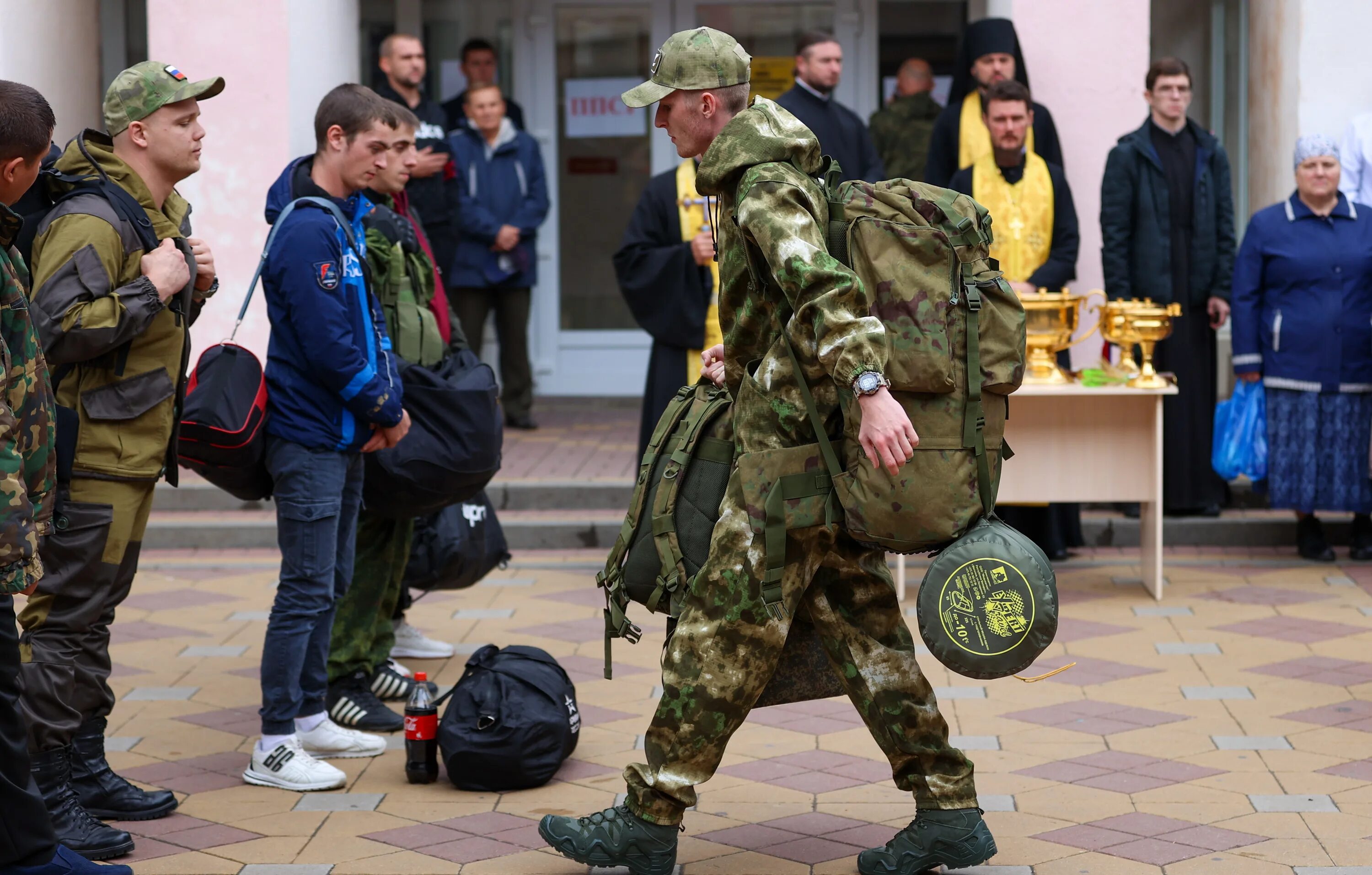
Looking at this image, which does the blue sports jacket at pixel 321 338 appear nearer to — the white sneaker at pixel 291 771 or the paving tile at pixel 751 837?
the white sneaker at pixel 291 771

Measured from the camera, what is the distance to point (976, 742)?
5320mm

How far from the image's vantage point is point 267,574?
811cm

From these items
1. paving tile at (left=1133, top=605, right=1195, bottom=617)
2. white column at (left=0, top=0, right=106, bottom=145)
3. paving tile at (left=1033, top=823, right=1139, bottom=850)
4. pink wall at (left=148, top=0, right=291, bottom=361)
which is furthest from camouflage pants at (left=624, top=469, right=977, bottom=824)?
white column at (left=0, top=0, right=106, bottom=145)

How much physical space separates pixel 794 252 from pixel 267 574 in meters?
5.22

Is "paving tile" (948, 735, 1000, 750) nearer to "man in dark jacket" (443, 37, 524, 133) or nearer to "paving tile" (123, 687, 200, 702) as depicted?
"paving tile" (123, 687, 200, 702)

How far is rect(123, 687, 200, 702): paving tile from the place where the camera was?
593cm

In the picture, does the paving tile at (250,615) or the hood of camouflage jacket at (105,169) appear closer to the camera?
the hood of camouflage jacket at (105,169)

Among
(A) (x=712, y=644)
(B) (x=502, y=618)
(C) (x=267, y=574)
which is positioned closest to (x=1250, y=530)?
(B) (x=502, y=618)

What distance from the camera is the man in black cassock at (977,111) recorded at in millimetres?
8641

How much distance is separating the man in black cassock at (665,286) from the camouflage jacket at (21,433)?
14.1 ft

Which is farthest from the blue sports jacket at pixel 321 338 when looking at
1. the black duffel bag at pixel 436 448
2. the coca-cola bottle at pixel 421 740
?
the coca-cola bottle at pixel 421 740

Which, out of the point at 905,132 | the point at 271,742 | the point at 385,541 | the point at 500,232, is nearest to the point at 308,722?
the point at 271,742

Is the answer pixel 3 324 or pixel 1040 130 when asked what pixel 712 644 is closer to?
pixel 3 324

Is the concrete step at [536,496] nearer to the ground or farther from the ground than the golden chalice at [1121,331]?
nearer to the ground
